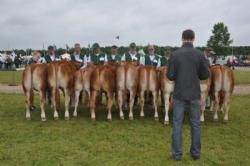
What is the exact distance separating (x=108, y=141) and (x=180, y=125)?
2.54 metres

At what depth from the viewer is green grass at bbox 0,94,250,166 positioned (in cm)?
967

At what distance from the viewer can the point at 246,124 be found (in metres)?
14.5

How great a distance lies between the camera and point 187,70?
9508 mm

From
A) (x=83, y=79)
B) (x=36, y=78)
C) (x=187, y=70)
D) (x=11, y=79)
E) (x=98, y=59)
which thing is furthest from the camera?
(x=11, y=79)

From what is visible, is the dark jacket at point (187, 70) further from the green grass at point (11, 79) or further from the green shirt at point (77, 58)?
the green grass at point (11, 79)

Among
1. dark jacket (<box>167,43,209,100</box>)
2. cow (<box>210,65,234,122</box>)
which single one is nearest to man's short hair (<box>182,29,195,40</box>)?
dark jacket (<box>167,43,209,100</box>)

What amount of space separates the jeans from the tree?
83.9m

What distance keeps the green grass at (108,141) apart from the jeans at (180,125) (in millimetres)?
243

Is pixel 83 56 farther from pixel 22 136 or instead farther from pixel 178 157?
pixel 178 157

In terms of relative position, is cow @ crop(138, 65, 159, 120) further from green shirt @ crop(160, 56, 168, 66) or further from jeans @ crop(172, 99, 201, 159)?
jeans @ crop(172, 99, 201, 159)

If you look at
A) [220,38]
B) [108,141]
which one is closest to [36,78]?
[108,141]

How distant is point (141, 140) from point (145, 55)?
6.25 meters

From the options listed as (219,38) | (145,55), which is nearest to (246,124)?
(145,55)

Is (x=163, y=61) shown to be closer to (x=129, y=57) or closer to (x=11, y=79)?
(x=129, y=57)
